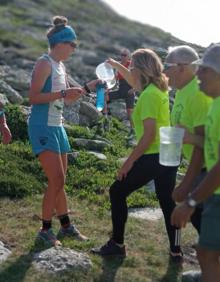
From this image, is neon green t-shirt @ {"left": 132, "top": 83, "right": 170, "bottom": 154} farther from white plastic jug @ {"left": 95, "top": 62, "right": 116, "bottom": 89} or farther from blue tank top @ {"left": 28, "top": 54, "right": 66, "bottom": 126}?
white plastic jug @ {"left": 95, "top": 62, "right": 116, "bottom": 89}

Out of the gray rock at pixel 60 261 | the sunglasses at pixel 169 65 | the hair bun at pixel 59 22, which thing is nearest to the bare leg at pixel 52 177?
the gray rock at pixel 60 261

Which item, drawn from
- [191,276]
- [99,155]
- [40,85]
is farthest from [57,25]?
[99,155]

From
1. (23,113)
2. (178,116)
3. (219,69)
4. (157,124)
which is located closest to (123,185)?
(157,124)

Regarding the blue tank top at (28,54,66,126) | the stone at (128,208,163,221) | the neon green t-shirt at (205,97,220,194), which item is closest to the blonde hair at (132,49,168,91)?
the blue tank top at (28,54,66,126)

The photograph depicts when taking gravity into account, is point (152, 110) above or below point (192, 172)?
above

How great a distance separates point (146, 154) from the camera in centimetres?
688

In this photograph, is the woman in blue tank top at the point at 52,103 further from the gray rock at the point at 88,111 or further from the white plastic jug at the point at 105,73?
the gray rock at the point at 88,111

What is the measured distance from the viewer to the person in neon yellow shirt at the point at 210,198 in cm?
493

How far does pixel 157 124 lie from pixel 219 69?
1.73 meters

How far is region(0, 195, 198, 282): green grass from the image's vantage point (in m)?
6.72

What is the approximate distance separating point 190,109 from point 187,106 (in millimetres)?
46

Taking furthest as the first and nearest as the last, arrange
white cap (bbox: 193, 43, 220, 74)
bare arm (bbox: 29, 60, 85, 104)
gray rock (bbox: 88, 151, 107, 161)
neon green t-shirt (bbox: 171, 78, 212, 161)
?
1. gray rock (bbox: 88, 151, 107, 161)
2. bare arm (bbox: 29, 60, 85, 104)
3. neon green t-shirt (bbox: 171, 78, 212, 161)
4. white cap (bbox: 193, 43, 220, 74)

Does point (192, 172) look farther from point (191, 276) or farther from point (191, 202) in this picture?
point (191, 276)

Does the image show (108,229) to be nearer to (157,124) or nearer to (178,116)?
(157,124)
